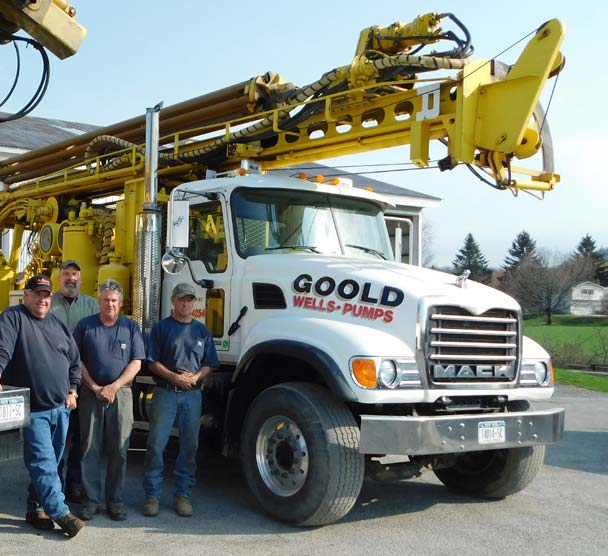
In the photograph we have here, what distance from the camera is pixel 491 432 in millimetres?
5984

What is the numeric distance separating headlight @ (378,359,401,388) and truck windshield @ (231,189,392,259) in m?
1.82

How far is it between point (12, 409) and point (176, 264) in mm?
2200

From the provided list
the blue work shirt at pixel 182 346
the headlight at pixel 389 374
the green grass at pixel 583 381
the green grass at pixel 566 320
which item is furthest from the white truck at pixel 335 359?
the green grass at pixel 566 320

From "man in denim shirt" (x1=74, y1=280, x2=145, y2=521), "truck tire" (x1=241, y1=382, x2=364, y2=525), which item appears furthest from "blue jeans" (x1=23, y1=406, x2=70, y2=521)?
"truck tire" (x1=241, y1=382, x2=364, y2=525)

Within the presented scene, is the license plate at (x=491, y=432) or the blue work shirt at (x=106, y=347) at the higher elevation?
the blue work shirt at (x=106, y=347)

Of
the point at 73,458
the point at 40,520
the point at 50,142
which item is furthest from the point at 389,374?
the point at 50,142

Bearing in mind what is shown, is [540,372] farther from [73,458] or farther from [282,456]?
[73,458]

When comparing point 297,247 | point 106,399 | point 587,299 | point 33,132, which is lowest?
point 106,399

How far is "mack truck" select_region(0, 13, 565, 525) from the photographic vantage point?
5801 millimetres

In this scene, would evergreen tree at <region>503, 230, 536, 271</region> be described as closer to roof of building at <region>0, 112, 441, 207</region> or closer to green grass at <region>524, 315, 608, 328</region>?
green grass at <region>524, 315, 608, 328</region>

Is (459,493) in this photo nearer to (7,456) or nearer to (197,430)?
(197,430)

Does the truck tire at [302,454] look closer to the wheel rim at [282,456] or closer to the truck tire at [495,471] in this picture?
the wheel rim at [282,456]

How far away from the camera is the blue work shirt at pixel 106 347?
6086 millimetres

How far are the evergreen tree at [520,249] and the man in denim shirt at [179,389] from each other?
301 feet
